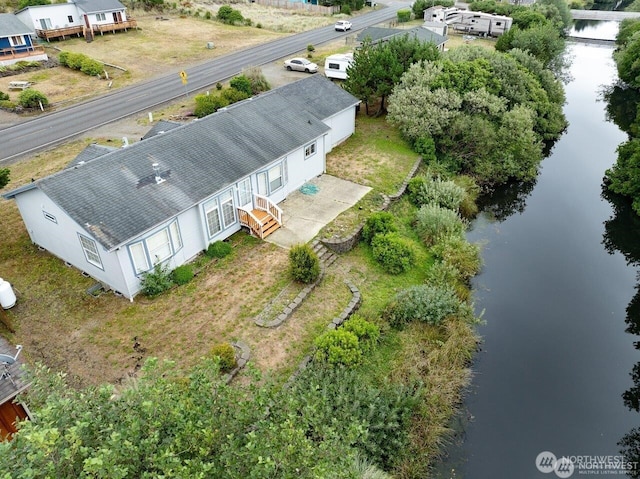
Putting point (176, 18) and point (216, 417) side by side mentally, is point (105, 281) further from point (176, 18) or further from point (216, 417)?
point (176, 18)

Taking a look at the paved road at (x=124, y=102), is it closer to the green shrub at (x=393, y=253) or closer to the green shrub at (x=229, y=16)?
the green shrub at (x=229, y=16)

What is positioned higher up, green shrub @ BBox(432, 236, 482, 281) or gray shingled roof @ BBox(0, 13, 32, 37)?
gray shingled roof @ BBox(0, 13, 32, 37)

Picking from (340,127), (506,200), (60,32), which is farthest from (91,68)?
(506,200)

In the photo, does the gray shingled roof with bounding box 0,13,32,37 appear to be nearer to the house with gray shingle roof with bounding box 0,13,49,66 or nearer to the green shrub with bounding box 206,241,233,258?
the house with gray shingle roof with bounding box 0,13,49,66

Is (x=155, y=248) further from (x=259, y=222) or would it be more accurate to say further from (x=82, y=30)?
(x=82, y=30)

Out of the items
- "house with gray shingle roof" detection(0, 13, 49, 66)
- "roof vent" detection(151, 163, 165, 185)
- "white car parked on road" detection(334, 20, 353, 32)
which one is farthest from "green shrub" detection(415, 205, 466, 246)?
"white car parked on road" detection(334, 20, 353, 32)

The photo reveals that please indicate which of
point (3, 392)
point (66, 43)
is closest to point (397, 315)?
point (3, 392)
